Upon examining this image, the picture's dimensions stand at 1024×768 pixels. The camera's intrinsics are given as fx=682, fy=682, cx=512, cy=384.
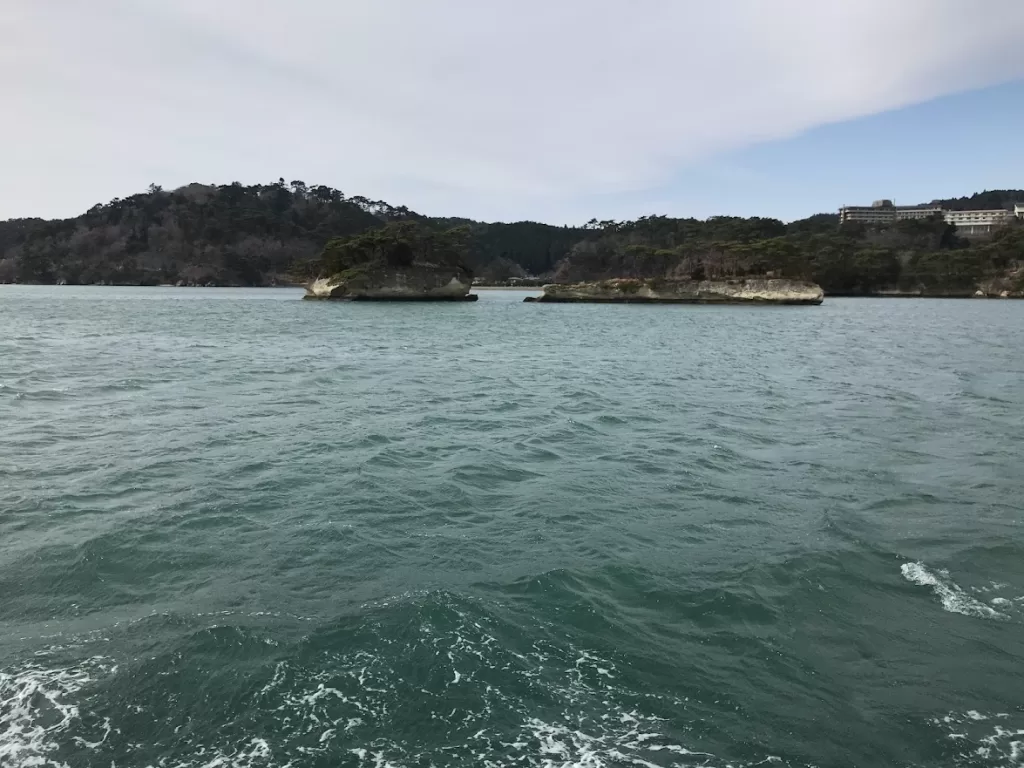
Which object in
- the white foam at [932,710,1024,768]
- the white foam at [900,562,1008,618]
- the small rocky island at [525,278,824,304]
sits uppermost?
the small rocky island at [525,278,824,304]

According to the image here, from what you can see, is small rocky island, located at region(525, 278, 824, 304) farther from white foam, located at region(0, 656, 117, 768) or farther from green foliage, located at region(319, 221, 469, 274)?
white foam, located at region(0, 656, 117, 768)

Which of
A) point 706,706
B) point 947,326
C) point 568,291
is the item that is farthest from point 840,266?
point 706,706

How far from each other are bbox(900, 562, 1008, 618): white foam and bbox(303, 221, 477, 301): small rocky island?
82.7m

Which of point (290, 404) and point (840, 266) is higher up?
point (840, 266)

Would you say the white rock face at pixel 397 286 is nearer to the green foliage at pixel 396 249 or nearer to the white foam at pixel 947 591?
the green foliage at pixel 396 249

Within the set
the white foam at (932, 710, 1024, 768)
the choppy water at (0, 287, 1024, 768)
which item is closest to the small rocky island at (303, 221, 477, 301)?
the choppy water at (0, 287, 1024, 768)

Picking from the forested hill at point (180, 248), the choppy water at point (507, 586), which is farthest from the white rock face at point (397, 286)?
the forested hill at point (180, 248)

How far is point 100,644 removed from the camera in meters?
6.03

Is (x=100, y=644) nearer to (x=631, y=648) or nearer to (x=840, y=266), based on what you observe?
(x=631, y=648)

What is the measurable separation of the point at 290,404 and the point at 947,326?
51.0 metres

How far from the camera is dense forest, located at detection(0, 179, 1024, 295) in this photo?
347 feet

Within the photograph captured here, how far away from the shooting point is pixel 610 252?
162 m

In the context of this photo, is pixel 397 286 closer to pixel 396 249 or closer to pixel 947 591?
pixel 396 249

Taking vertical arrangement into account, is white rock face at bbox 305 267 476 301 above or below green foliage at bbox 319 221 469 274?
below
